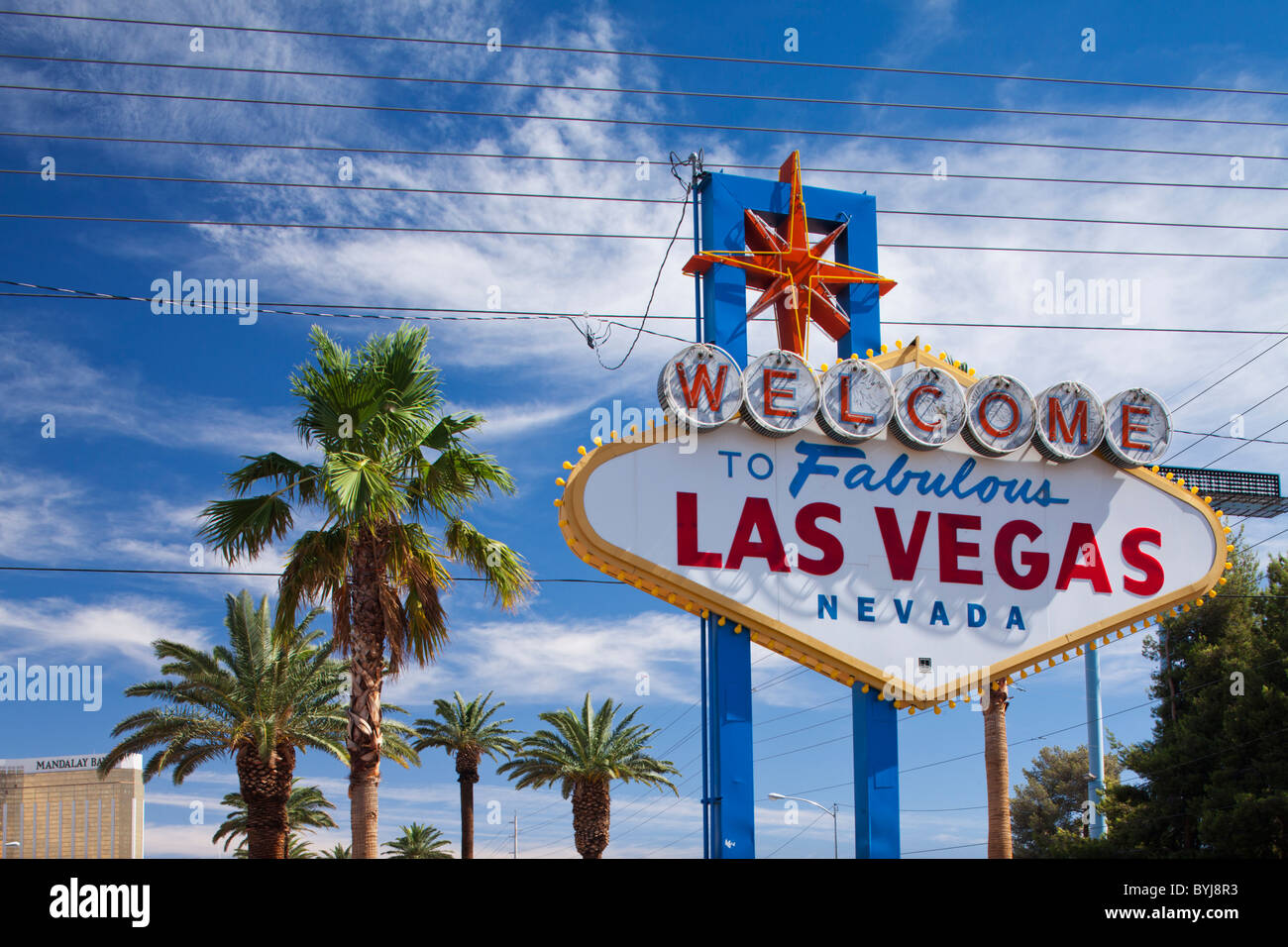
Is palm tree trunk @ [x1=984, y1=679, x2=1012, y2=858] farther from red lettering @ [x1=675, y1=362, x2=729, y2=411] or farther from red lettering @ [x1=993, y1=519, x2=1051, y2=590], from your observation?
red lettering @ [x1=675, y1=362, x2=729, y2=411]

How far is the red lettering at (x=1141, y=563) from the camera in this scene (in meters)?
17.7

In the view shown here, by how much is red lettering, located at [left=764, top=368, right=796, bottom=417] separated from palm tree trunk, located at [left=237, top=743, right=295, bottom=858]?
17.1m

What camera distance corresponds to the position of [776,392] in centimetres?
1619

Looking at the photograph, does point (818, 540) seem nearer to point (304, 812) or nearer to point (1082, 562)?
point (1082, 562)

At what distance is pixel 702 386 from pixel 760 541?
2187mm

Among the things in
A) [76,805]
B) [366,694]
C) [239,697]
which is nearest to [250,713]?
[239,697]

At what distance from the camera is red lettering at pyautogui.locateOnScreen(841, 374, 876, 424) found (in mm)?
16516

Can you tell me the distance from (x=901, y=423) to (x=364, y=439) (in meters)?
8.36

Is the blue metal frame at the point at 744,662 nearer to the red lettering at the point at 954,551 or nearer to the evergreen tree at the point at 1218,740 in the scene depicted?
the red lettering at the point at 954,551

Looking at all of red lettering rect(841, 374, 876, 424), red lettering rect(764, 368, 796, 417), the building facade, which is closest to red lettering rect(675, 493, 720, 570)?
red lettering rect(764, 368, 796, 417)

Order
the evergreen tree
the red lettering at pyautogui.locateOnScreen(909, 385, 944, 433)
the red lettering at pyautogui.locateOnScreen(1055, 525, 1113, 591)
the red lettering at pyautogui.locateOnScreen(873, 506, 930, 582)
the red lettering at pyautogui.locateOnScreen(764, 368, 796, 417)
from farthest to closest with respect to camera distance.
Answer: the evergreen tree → the red lettering at pyautogui.locateOnScreen(1055, 525, 1113, 591) → the red lettering at pyautogui.locateOnScreen(909, 385, 944, 433) → the red lettering at pyautogui.locateOnScreen(873, 506, 930, 582) → the red lettering at pyautogui.locateOnScreen(764, 368, 796, 417)

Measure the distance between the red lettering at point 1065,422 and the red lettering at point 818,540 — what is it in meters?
3.83
